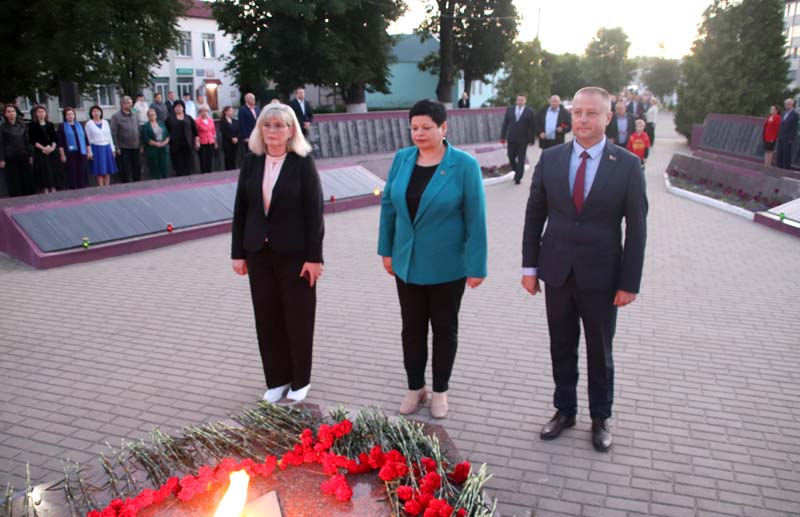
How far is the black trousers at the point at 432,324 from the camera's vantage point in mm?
3996

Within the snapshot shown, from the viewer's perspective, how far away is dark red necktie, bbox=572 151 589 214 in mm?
3602

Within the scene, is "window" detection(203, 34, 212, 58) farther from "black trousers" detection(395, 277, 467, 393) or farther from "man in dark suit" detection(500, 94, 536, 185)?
"black trousers" detection(395, 277, 467, 393)

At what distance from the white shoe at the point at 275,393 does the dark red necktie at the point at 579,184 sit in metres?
2.23

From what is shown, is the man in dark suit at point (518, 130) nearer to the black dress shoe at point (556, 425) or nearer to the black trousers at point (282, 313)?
the black trousers at point (282, 313)

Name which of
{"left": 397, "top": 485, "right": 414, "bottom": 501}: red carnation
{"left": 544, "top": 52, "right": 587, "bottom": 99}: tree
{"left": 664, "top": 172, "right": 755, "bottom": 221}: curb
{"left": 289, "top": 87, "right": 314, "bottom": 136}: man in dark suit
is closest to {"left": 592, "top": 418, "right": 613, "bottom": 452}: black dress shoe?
{"left": 397, "top": 485, "right": 414, "bottom": 501}: red carnation

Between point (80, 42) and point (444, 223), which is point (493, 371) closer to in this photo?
point (444, 223)

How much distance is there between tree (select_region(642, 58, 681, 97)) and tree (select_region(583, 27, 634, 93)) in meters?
2.45

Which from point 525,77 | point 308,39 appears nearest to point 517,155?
point 308,39

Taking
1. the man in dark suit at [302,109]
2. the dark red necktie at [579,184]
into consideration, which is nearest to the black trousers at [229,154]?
the man in dark suit at [302,109]

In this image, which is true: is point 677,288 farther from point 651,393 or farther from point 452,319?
point 452,319

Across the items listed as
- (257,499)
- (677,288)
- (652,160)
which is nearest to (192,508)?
(257,499)

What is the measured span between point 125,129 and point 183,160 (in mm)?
1153

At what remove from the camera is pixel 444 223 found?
387 cm

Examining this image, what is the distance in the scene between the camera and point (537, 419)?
4.23 m
